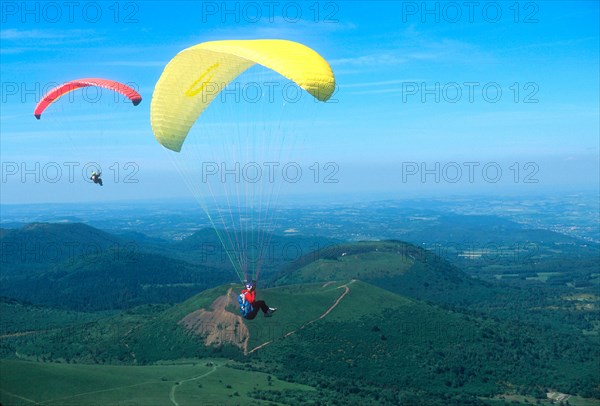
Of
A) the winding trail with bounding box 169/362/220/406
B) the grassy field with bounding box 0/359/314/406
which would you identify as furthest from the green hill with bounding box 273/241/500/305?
the grassy field with bounding box 0/359/314/406

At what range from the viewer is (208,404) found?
Result: 195ft

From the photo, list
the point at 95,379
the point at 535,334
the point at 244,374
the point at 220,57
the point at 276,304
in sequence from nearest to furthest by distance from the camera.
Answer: the point at 220,57, the point at 95,379, the point at 244,374, the point at 276,304, the point at 535,334

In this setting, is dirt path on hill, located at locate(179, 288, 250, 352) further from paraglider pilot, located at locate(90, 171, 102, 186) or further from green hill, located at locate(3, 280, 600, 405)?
paraglider pilot, located at locate(90, 171, 102, 186)

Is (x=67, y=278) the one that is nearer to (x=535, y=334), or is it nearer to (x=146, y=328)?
(x=146, y=328)

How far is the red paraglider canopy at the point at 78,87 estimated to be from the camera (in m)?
40.0

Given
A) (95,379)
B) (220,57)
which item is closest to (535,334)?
(95,379)

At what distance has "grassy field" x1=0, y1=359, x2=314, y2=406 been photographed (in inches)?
2259

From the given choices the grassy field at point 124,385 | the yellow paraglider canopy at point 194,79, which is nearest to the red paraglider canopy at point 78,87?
the yellow paraglider canopy at point 194,79

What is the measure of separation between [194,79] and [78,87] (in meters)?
13.1

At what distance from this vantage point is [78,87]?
43.2m

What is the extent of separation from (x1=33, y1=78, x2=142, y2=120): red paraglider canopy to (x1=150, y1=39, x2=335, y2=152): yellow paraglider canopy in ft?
17.5

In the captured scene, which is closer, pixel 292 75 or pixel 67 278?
pixel 292 75

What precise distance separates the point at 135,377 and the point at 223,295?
3533 cm

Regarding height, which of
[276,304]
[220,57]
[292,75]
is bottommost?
[276,304]
